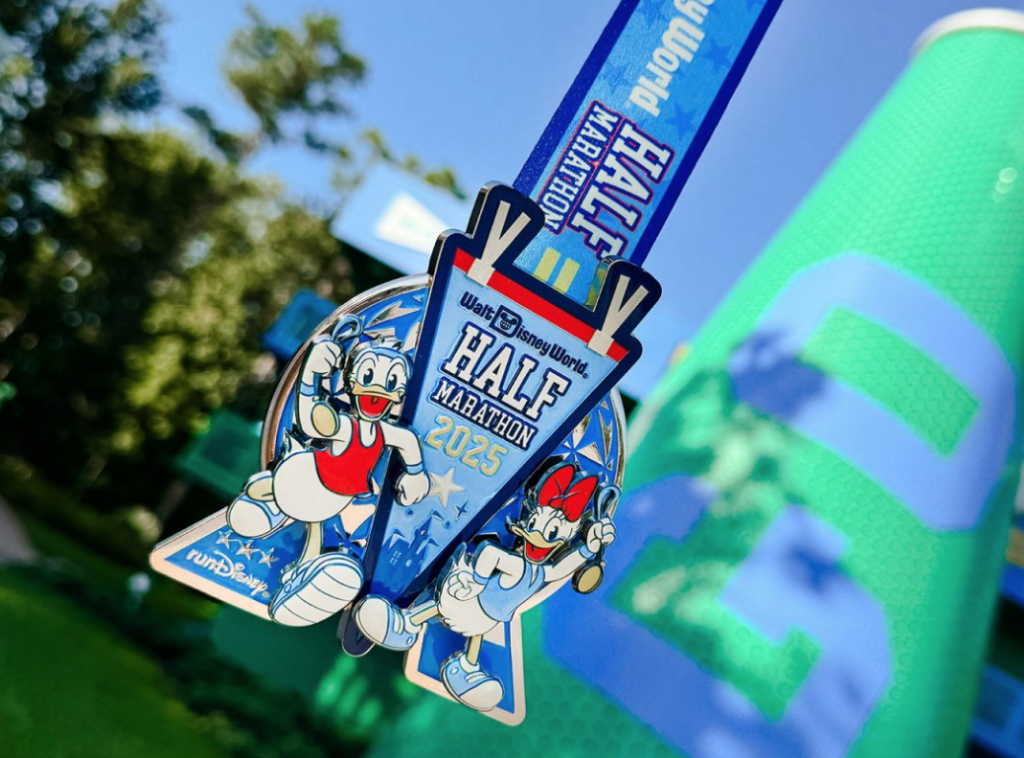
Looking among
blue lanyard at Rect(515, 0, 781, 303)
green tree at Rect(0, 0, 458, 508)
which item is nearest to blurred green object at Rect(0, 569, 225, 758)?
blue lanyard at Rect(515, 0, 781, 303)

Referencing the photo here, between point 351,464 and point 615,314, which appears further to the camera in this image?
point 615,314

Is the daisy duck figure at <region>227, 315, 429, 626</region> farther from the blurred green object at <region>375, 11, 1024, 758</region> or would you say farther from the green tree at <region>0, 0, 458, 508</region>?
the green tree at <region>0, 0, 458, 508</region>

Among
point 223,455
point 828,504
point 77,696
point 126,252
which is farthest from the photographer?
point 126,252

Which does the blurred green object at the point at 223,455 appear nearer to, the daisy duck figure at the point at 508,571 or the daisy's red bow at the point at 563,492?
the daisy duck figure at the point at 508,571

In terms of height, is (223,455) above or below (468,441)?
below

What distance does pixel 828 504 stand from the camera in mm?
6062

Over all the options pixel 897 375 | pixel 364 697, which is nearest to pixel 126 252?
pixel 364 697

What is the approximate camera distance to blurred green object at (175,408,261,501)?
12852 mm

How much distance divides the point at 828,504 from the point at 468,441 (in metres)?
3.80

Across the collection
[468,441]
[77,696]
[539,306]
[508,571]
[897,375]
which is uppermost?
[897,375]

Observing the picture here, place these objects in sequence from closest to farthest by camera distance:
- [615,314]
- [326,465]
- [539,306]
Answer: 1. [326,465]
2. [539,306]
3. [615,314]

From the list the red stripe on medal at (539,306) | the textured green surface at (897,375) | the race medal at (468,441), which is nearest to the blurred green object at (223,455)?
the textured green surface at (897,375)

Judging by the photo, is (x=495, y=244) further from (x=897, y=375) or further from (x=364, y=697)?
(x=364, y=697)

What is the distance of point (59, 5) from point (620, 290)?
20.3 metres
